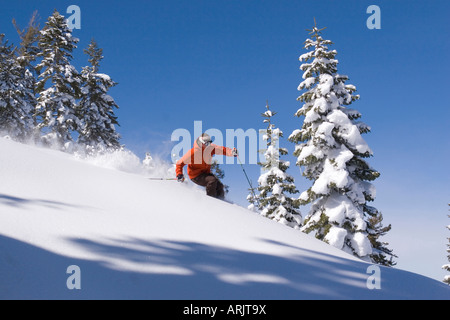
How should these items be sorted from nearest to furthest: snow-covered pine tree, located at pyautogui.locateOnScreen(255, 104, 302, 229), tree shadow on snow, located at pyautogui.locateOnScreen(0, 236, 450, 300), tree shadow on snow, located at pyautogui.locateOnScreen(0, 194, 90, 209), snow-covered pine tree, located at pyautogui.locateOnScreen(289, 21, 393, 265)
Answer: tree shadow on snow, located at pyautogui.locateOnScreen(0, 236, 450, 300) < tree shadow on snow, located at pyautogui.locateOnScreen(0, 194, 90, 209) < snow-covered pine tree, located at pyautogui.locateOnScreen(289, 21, 393, 265) < snow-covered pine tree, located at pyautogui.locateOnScreen(255, 104, 302, 229)

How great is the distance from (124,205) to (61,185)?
1.15 metres

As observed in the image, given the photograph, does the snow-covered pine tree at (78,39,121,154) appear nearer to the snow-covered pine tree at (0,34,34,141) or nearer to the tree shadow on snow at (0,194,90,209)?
the snow-covered pine tree at (0,34,34,141)

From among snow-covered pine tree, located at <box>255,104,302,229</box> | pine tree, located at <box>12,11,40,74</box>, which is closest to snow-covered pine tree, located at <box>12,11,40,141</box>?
pine tree, located at <box>12,11,40,74</box>

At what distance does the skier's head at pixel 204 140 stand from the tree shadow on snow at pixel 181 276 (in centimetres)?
508

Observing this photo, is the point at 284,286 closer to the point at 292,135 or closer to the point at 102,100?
the point at 292,135

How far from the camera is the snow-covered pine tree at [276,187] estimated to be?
58.8 ft

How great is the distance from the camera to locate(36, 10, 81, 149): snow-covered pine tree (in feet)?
64.3

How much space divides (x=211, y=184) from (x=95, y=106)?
64.1ft

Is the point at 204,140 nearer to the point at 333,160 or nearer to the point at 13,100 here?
the point at 333,160

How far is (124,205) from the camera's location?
4.38 m

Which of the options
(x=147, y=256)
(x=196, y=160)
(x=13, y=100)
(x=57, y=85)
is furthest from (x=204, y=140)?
(x=13, y=100)

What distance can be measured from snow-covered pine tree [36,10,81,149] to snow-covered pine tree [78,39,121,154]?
2.30 metres
